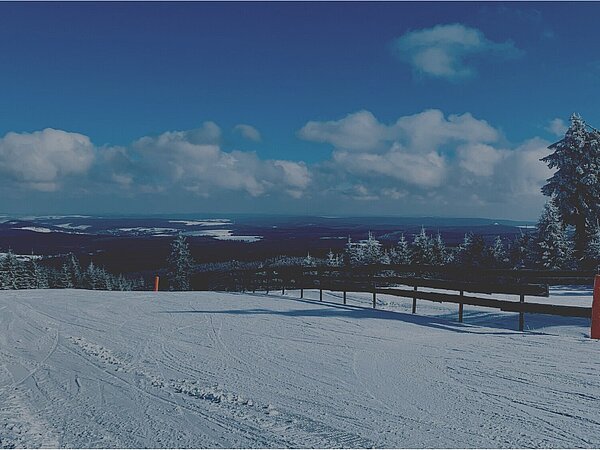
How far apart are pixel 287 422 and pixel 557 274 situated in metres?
8.21

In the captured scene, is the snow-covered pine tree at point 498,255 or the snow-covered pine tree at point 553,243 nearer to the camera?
the snow-covered pine tree at point 553,243

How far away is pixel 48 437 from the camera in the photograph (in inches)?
179

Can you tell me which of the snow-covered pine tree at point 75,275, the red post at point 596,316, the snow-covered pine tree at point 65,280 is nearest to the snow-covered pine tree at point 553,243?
the red post at point 596,316

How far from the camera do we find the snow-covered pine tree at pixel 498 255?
138 feet

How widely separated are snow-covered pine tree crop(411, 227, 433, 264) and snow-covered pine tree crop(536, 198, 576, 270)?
15.5 metres

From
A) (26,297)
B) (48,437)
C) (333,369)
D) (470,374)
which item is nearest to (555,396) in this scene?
(470,374)

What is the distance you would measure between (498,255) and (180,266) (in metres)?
31.6

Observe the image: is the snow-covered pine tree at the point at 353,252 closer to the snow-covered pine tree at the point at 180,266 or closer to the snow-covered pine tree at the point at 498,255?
the snow-covered pine tree at the point at 498,255

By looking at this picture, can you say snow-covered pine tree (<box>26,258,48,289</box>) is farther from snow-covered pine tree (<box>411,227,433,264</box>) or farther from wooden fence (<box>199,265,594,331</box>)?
wooden fence (<box>199,265,594,331</box>)

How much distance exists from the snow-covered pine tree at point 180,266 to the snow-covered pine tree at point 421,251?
2336cm

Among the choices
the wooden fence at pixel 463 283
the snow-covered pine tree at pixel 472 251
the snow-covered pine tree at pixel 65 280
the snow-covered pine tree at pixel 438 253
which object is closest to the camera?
the wooden fence at pixel 463 283

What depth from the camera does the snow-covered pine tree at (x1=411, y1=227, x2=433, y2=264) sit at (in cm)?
4828

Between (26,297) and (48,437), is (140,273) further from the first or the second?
(48,437)

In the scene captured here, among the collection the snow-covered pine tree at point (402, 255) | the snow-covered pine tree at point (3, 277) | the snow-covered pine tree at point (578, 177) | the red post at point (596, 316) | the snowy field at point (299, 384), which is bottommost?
the snow-covered pine tree at point (3, 277)
